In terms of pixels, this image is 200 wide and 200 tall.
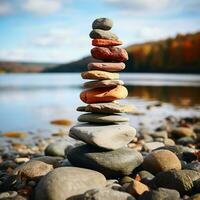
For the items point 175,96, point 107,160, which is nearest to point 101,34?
point 107,160

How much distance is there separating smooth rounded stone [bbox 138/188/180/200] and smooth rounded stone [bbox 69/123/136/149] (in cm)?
170

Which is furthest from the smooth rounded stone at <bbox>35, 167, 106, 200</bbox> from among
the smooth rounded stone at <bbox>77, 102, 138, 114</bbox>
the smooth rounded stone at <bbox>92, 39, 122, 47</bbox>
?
the smooth rounded stone at <bbox>92, 39, 122, 47</bbox>

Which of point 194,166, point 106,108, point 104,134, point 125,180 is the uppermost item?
point 106,108

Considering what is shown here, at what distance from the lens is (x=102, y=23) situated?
9367 millimetres

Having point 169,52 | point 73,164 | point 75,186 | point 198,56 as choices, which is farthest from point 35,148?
point 169,52

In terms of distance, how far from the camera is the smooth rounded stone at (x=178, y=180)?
7.80 metres

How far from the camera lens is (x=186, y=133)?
56.6ft

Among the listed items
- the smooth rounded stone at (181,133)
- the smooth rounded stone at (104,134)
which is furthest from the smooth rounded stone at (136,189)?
the smooth rounded stone at (181,133)

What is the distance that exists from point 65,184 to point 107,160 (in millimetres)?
1433

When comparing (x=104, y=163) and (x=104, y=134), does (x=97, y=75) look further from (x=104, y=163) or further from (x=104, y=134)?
(x=104, y=163)

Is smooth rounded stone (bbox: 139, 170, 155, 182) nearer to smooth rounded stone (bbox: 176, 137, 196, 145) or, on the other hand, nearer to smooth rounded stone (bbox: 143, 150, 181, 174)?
smooth rounded stone (bbox: 143, 150, 181, 174)

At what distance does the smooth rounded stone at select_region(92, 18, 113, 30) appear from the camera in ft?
30.7

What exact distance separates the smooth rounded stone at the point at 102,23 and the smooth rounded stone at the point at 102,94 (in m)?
1.43

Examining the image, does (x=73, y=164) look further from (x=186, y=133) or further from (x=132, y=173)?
(x=186, y=133)
